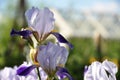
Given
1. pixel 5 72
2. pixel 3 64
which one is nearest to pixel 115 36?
pixel 3 64

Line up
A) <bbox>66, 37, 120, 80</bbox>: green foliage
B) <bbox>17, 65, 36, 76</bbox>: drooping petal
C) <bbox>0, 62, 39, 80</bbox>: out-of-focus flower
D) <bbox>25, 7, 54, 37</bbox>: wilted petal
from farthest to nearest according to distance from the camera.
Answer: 1. <bbox>66, 37, 120, 80</bbox>: green foliage
2. <bbox>0, 62, 39, 80</bbox>: out-of-focus flower
3. <bbox>25, 7, 54, 37</bbox>: wilted petal
4. <bbox>17, 65, 36, 76</bbox>: drooping petal

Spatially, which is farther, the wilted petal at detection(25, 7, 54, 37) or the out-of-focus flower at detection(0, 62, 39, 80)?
the out-of-focus flower at detection(0, 62, 39, 80)

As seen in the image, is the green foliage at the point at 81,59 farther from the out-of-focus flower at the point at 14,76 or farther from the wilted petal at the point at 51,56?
the wilted petal at the point at 51,56

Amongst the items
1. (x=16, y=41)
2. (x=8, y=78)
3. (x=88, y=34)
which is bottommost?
(x=88, y=34)

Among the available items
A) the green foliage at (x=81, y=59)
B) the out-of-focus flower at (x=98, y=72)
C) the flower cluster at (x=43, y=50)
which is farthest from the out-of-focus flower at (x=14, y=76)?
the green foliage at (x=81, y=59)

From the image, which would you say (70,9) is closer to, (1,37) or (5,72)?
(1,37)

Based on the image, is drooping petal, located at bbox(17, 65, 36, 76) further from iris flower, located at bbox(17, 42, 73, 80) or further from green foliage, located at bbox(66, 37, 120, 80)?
green foliage, located at bbox(66, 37, 120, 80)

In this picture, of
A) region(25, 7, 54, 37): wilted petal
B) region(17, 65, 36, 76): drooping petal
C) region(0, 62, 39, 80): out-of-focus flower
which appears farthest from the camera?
region(0, 62, 39, 80): out-of-focus flower

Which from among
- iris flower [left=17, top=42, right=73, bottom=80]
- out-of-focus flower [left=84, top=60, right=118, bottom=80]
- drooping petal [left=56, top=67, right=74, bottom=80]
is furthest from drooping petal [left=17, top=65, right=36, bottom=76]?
out-of-focus flower [left=84, top=60, right=118, bottom=80]
